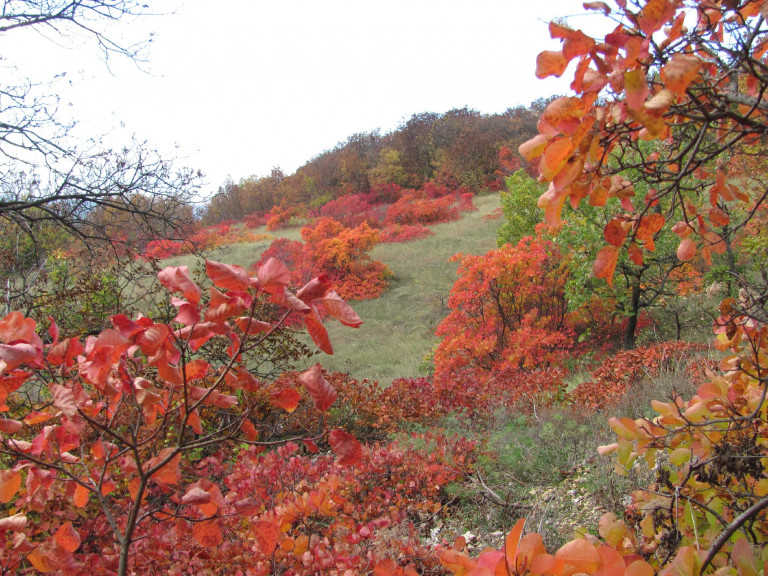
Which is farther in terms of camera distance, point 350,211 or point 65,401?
point 350,211

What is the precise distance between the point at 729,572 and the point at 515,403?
4.81m

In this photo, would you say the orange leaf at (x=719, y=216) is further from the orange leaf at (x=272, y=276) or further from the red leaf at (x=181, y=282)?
the red leaf at (x=181, y=282)

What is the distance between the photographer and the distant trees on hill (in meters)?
31.9

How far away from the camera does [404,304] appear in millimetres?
15070

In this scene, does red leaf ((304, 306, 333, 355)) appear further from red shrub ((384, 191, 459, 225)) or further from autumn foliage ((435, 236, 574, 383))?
red shrub ((384, 191, 459, 225))

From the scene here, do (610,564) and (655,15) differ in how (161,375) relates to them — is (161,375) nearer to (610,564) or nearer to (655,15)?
(610,564)

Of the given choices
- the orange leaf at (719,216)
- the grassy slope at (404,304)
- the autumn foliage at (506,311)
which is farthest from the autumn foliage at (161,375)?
the autumn foliage at (506,311)

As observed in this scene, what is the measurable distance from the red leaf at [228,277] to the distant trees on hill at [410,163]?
→ 31114 mm

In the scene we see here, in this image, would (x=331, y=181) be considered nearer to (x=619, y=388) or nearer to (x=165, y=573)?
(x=619, y=388)

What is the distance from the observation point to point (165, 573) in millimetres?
2094

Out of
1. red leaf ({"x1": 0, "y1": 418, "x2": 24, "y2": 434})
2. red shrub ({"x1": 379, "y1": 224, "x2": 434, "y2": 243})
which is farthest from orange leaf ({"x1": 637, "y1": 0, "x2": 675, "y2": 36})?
red shrub ({"x1": 379, "y1": 224, "x2": 434, "y2": 243})

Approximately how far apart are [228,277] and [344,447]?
0.42 metres

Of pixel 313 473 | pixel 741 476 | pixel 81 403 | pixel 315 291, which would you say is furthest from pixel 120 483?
pixel 741 476

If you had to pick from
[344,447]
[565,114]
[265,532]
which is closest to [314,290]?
[344,447]
